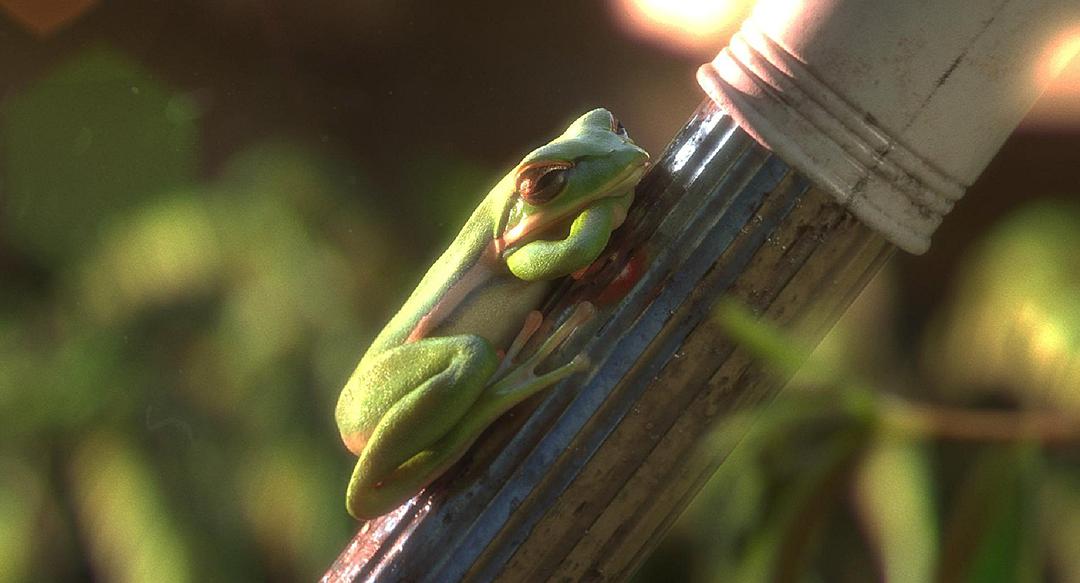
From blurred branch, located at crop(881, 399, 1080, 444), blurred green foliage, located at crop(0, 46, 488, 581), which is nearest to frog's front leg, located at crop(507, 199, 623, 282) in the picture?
blurred branch, located at crop(881, 399, 1080, 444)

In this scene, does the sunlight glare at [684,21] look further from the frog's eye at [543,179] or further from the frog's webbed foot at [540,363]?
the frog's webbed foot at [540,363]

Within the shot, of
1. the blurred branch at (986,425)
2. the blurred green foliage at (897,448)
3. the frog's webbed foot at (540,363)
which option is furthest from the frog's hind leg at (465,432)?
the blurred branch at (986,425)

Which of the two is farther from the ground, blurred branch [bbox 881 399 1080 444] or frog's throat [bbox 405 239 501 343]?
blurred branch [bbox 881 399 1080 444]

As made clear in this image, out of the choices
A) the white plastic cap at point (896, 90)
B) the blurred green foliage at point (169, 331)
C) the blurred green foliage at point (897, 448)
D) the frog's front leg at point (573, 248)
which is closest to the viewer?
the blurred green foliage at point (897, 448)

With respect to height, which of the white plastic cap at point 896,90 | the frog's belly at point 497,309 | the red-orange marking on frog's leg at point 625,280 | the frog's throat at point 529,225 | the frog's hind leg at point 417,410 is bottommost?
the frog's hind leg at point 417,410

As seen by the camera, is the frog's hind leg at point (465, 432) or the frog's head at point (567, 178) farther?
the frog's head at point (567, 178)

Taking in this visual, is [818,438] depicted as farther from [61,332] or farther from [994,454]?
[61,332]

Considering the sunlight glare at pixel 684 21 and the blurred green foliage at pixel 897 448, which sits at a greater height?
the blurred green foliage at pixel 897 448

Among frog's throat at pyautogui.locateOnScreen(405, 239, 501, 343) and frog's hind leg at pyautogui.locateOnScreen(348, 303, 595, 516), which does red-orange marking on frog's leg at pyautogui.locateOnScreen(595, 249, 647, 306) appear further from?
frog's throat at pyautogui.locateOnScreen(405, 239, 501, 343)

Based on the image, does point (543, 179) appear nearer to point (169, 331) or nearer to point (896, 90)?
point (896, 90)
